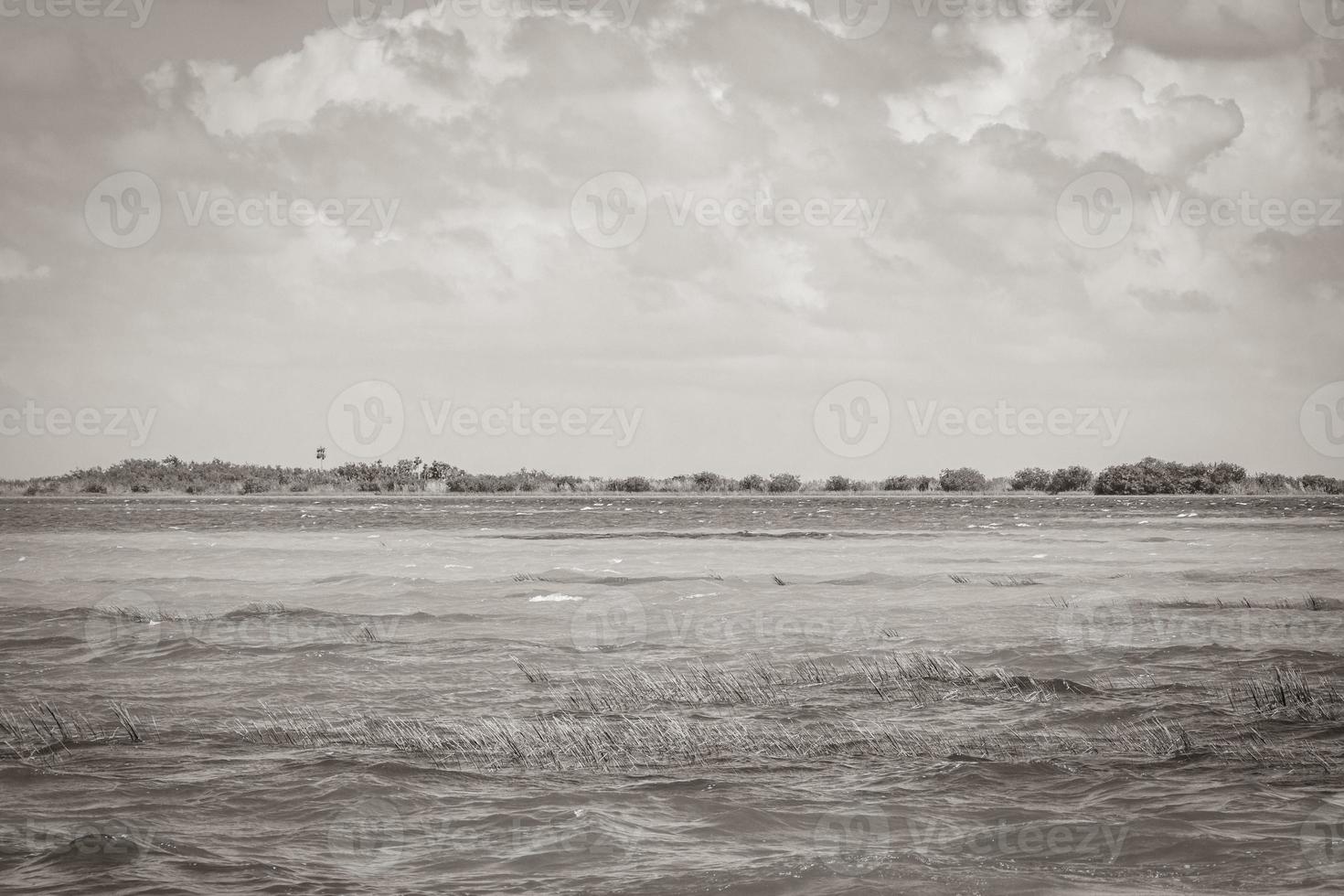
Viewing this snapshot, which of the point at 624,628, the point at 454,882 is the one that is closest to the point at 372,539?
the point at 624,628

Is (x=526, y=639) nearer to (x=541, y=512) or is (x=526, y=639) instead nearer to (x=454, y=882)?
(x=454, y=882)

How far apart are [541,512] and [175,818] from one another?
384ft

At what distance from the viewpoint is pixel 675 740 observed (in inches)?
765
